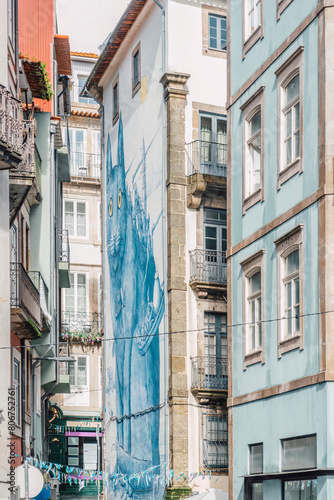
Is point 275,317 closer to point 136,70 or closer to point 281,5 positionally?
point 281,5

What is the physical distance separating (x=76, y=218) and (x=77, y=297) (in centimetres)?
445

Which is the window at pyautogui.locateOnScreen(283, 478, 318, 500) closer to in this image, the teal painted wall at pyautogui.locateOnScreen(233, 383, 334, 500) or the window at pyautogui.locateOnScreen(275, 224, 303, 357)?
the teal painted wall at pyautogui.locateOnScreen(233, 383, 334, 500)

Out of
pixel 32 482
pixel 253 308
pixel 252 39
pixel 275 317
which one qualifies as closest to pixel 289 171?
pixel 275 317

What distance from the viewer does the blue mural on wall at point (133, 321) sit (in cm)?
3381

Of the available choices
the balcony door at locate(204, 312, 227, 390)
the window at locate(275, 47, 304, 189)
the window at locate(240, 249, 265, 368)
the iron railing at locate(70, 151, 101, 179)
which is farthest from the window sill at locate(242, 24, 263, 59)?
the iron railing at locate(70, 151, 101, 179)

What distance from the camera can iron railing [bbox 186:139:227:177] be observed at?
33875 millimetres

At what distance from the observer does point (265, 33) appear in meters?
25.3

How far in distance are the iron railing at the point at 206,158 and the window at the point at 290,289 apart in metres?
10.8

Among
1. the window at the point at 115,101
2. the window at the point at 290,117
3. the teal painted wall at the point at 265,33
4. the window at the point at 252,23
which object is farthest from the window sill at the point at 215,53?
the window at the point at 290,117

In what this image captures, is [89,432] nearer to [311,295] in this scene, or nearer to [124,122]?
[124,122]

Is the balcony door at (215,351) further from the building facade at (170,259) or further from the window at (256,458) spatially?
the window at (256,458)

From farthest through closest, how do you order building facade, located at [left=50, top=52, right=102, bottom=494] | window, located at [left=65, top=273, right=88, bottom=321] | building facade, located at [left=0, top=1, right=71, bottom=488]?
window, located at [left=65, top=273, right=88, bottom=321], building facade, located at [left=50, top=52, right=102, bottom=494], building facade, located at [left=0, top=1, right=71, bottom=488]

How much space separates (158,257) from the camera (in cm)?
3406

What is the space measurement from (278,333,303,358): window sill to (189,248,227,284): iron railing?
10.1 metres
